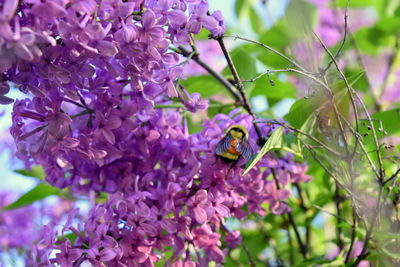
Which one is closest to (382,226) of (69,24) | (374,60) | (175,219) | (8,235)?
(175,219)

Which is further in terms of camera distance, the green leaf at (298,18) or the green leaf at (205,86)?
the green leaf at (205,86)

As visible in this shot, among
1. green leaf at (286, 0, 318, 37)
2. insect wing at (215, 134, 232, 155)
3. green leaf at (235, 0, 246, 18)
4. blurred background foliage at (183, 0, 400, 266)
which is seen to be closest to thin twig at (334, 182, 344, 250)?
blurred background foliage at (183, 0, 400, 266)

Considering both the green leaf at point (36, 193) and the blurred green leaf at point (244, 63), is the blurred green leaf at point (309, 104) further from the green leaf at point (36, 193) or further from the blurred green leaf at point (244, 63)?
the green leaf at point (36, 193)

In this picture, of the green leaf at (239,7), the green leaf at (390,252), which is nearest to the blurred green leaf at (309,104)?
the green leaf at (390,252)

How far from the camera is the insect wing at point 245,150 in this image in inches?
43.7

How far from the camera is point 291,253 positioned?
5.32 feet

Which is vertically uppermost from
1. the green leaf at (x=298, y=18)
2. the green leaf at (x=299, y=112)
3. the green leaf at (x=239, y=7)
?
the green leaf at (x=298, y=18)

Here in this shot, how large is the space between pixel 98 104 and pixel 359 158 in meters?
0.51

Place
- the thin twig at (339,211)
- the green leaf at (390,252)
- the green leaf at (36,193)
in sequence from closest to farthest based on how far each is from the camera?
1. the green leaf at (390,252)
2. the thin twig at (339,211)
3. the green leaf at (36,193)

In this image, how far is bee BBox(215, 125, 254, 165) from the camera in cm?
111

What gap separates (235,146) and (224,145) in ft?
0.09

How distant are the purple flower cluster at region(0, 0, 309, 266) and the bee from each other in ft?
0.10

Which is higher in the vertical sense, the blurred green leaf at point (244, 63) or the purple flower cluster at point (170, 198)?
the blurred green leaf at point (244, 63)

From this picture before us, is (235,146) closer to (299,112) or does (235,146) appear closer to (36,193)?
(299,112)
